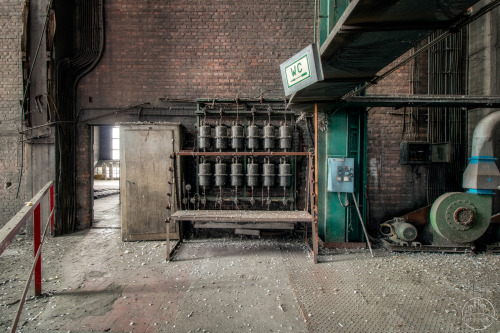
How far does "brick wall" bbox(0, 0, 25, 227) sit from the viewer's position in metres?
5.03

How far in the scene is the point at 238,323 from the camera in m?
2.43

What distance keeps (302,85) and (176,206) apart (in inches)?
129

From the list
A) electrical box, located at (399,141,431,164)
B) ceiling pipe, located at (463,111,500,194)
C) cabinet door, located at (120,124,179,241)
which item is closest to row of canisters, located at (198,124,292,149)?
cabinet door, located at (120,124,179,241)

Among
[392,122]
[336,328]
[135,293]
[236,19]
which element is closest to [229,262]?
[135,293]

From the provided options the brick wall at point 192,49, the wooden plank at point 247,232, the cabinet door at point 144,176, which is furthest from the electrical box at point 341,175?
the cabinet door at point 144,176

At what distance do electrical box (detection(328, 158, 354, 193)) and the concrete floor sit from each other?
3.75 ft

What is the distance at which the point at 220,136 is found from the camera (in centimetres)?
486

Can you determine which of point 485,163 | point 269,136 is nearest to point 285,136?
point 269,136

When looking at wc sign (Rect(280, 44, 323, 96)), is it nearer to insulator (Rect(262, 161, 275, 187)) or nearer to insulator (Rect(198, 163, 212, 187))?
insulator (Rect(262, 161, 275, 187))

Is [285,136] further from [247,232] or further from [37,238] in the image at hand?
[37,238]

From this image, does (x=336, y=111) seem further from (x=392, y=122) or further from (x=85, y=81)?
(x=85, y=81)

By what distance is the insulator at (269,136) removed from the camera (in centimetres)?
482

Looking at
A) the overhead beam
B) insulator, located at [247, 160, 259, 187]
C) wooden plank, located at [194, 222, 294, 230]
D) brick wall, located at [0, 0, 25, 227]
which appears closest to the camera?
the overhead beam

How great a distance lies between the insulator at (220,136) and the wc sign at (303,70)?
6.80 feet
